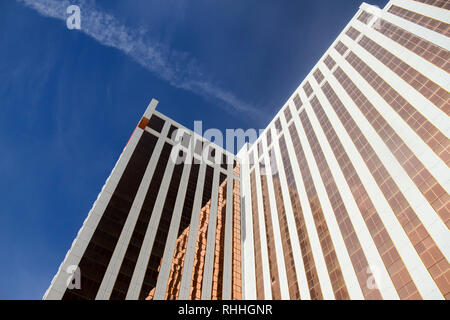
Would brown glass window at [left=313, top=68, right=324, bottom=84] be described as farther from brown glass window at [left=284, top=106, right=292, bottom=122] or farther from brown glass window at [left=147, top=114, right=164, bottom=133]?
brown glass window at [left=147, top=114, right=164, bottom=133]

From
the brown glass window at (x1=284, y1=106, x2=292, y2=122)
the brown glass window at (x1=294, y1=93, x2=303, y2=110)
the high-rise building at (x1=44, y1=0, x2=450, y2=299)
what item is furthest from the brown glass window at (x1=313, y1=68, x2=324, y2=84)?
the brown glass window at (x1=284, y1=106, x2=292, y2=122)

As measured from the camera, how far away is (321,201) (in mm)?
50281

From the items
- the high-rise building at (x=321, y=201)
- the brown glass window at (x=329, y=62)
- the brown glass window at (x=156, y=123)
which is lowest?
the high-rise building at (x=321, y=201)

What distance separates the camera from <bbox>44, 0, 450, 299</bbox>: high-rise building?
118ft

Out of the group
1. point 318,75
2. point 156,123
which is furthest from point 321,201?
point 156,123

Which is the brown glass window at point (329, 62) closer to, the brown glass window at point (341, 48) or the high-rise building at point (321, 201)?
the high-rise building at point (321, 201)

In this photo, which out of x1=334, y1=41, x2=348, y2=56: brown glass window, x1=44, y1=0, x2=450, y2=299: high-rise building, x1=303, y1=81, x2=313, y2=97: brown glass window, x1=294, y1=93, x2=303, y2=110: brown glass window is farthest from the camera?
x1=294, y1=93, x2=303, y2=110: brown glass window

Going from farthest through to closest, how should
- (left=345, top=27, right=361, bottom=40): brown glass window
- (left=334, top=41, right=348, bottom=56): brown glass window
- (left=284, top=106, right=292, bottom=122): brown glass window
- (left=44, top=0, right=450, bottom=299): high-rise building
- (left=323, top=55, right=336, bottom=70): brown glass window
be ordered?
1. (left=284, top=106, right=292, bottom=122): brown glass window
2. (left=323, top=55, right=336, bottom=70): brown glass window
3. (left=334, top=41, right=348, bottom=56): brown glass window
4. (left=345, top=27, right=361, bottom=40): brown glass window
5. (left=44, top=0, right=450, bottom=299): high-rise building

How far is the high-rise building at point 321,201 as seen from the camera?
118 ft

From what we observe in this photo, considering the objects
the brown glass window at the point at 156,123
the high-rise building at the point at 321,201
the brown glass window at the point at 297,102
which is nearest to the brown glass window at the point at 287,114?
the high-rise building at the point at 321,201

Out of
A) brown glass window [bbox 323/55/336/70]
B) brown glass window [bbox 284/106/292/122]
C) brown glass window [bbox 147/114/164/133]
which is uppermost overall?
brown glass window [bbox 323/55/336/70]

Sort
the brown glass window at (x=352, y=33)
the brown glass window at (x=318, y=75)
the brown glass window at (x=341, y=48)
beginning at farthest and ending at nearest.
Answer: the brown glass window at (x=318, y=75)
the brown glass window at (x=341, y=48)
the brown glass window at (x=352, y=33)

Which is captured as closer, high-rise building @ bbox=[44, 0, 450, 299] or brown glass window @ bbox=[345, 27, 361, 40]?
high-rise building @ bbox=[44, 0, 450, 299]
